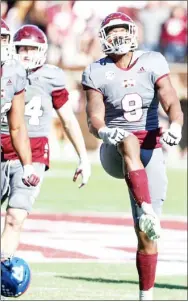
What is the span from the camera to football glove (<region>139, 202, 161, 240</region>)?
24.5 feet

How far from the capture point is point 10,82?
764cm

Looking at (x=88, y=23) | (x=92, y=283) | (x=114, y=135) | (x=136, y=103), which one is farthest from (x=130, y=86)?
(x=88, y=23)

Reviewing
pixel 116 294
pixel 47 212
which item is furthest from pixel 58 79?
pixel 47 212

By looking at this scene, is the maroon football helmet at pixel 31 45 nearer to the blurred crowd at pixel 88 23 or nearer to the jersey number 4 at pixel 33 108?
the jersey number 4 at pixel 33 108

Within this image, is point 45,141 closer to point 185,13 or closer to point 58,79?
point 58,79

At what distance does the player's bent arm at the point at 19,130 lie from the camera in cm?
763

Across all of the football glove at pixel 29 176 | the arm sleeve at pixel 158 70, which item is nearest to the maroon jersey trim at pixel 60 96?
the arm sleeve at pixel 158 70

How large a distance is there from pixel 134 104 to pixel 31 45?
0.98 metres

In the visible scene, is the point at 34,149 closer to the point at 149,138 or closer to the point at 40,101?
the point at 40,101

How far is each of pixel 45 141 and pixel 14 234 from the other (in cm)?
90

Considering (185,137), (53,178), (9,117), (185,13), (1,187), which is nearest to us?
(9,117)

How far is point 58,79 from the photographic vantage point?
28.3 ft

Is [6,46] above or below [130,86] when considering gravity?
above

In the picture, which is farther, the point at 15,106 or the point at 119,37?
the point at 119,37
